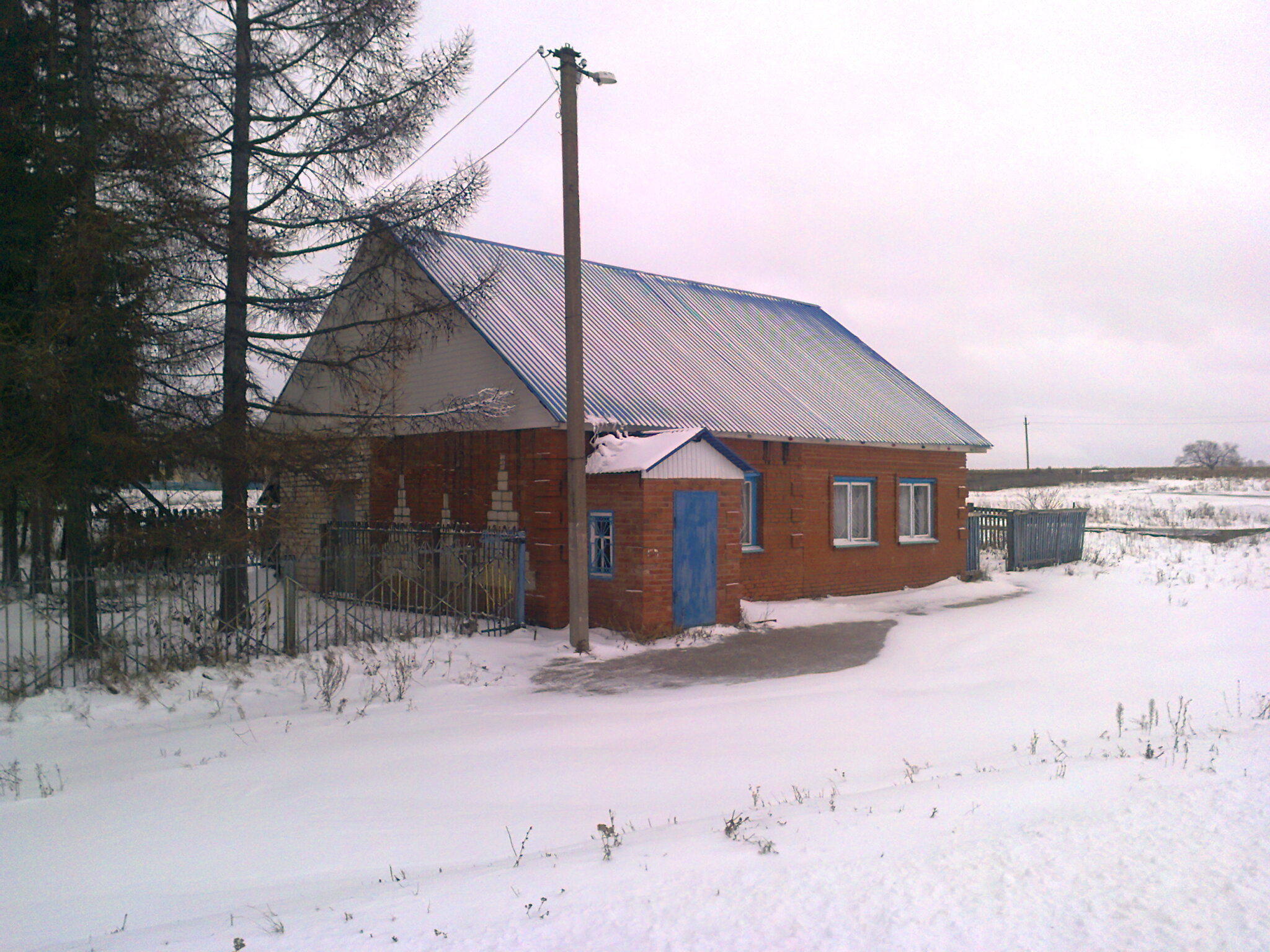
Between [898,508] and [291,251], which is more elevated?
[291,251]

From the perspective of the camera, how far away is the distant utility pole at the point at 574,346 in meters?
11.1

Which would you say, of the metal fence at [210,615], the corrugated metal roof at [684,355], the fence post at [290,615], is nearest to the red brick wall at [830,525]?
the corrugated metal roof at [684,355]

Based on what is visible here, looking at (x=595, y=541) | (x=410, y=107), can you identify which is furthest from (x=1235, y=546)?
(x=410, y=107)

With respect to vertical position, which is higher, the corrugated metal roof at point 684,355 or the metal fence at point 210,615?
the corrugated metal roof at point 684,355

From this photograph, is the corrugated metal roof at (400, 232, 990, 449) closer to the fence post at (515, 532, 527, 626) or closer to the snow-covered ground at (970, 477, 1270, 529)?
the fence post at (515, 532, 527, 626)

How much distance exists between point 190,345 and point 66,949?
805cm

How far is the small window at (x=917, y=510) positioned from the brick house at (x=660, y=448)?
4cm

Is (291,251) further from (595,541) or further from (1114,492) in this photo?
(1114,492)

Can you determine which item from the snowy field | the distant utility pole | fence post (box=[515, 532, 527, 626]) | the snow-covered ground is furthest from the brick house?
the snow-covered ground

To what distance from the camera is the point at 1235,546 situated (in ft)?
90.3

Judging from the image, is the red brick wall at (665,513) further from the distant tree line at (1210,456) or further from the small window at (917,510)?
the distant tree line at (1210,456)

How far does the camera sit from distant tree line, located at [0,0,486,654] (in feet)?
29.6

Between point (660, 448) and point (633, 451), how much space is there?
19.2 inches

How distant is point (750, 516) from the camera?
15.8 meters
